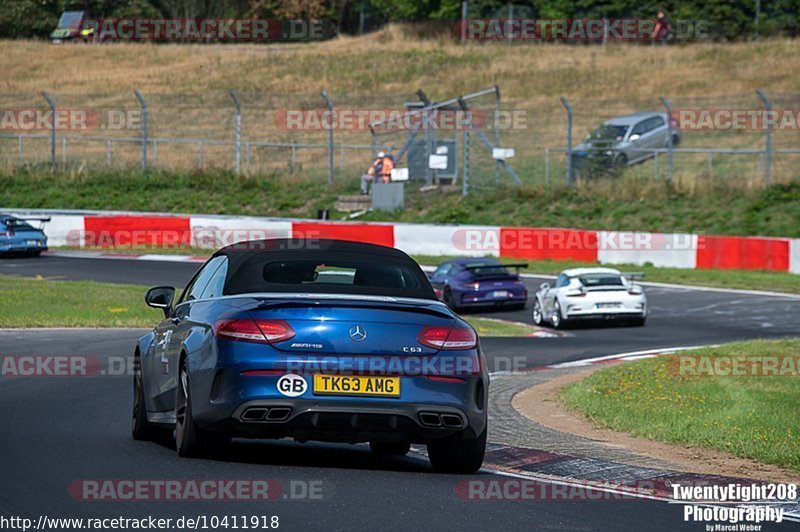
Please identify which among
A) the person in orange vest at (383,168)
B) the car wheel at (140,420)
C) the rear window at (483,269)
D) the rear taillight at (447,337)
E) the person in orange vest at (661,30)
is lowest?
the rear window at (483,269)

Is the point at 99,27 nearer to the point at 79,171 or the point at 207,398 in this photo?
the point at 79,171

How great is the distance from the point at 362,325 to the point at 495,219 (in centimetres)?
3219

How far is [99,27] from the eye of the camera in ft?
285

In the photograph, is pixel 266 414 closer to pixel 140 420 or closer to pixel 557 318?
pixel 140 420

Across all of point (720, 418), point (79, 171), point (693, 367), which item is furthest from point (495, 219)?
point (720, 418)

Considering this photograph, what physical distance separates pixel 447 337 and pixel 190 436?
1646 mm

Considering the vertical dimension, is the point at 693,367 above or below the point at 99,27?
below

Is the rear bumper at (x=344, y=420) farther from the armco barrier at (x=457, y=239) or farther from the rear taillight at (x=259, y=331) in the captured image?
the armco barrier at (x=457, y=239)

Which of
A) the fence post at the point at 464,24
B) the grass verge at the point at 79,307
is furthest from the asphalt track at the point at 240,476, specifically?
the fence post at the point at 464,24

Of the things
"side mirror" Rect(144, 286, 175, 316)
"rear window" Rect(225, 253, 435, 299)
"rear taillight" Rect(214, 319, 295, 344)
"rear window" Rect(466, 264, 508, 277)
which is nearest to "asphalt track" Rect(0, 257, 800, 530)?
"rear taillight" Rect(214, 319, 295, 344)

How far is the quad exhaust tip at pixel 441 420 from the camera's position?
319 inches

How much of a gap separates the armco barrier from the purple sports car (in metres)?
6.26

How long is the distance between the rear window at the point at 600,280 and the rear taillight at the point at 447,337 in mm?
18107

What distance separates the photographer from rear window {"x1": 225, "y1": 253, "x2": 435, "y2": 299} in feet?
28.4
